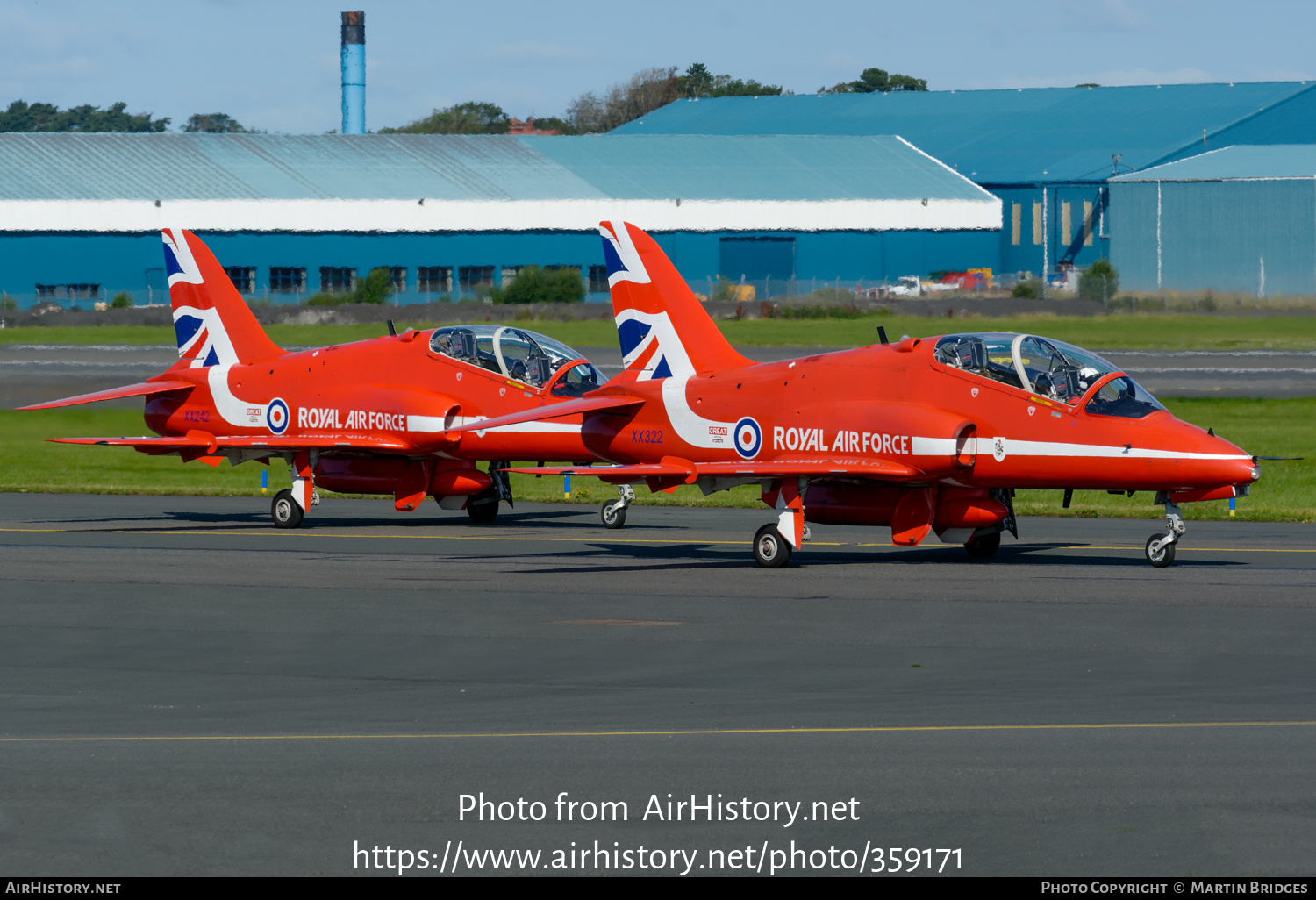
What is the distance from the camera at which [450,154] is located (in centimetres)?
9694

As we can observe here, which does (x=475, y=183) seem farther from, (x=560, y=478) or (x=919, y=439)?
(x=919, y=439)

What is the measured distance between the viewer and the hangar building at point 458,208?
283ft

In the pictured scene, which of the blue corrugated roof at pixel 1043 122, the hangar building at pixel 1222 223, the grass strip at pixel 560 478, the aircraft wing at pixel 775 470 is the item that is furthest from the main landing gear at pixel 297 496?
the blue corrugated roof at pixel 1043 122

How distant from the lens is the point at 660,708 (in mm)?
13289

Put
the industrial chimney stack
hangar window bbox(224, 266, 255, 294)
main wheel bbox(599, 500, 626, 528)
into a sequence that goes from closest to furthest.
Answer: main wheel bbox(599, 500, 626, 528) < hangar window bbox(224, 266, 255, 294) < the industrial chimney stack

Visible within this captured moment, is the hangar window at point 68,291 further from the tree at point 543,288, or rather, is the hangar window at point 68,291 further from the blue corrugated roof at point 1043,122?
the blue corrugated roof at point 1043,122

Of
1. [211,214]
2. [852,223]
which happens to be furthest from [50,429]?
[852,223]

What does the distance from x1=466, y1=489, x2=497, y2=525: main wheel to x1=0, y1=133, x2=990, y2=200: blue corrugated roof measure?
62.4 m

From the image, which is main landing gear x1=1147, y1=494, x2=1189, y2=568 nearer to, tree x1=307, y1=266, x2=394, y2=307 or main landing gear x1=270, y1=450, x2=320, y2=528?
main landing gear x1=270, y1=450, x2=320, y2=528

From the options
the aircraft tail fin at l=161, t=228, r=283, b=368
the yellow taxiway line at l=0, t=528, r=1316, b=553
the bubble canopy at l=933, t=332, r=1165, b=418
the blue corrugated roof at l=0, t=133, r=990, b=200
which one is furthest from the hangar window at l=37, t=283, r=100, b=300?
the bubble canopy at l=933, t=332, r=1165, b=418

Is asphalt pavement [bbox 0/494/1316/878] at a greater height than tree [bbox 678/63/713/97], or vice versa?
tree [bbox 678/63/713/97]

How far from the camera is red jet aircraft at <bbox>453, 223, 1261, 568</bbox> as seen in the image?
838 inches

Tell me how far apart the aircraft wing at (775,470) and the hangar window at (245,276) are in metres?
68.2

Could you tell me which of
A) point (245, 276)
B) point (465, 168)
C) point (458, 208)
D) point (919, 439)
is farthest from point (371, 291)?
point (919, 439)
